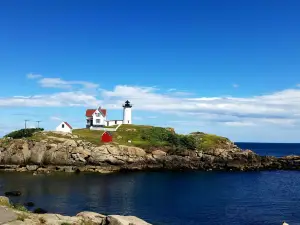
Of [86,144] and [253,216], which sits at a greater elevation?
[86,144]

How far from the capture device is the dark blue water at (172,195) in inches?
1885

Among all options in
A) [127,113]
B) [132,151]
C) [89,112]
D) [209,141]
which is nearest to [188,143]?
[209,141]

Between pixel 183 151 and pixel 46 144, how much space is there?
A: 41.4 m

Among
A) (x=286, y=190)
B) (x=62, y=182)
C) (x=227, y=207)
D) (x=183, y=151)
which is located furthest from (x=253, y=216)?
(x=183, y=151)

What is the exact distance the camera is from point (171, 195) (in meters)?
62.2

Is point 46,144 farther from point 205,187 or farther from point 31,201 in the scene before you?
point 205,187

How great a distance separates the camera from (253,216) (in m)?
47.7

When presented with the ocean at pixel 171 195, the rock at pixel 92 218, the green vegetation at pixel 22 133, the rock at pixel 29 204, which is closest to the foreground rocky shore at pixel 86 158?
the green vegetation at pixel 22 133

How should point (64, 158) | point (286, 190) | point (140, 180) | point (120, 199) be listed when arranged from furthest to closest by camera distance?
point (64, 158) → point (140, 180) → point (286, 190) → point (120, 199)

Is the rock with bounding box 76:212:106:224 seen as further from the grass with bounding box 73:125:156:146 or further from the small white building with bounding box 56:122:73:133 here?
the small white building with bounding box 56:122:73:133

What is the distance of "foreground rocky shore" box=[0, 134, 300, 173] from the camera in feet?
296

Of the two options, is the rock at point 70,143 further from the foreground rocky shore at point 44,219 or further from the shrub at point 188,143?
the foreground rocky shore at point 44,219

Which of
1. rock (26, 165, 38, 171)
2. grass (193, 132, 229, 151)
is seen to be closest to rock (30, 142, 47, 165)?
rock (26, 165, 38, 171)

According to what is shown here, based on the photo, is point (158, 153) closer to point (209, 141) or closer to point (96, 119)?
point (209, 141)
